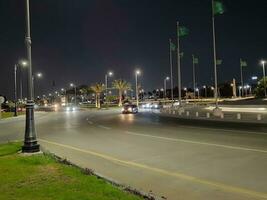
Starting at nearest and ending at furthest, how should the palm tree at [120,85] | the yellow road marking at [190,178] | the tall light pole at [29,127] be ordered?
the yellow road marking at [190,178], the tall light pole at [29,127], the palm tree at [120,85]

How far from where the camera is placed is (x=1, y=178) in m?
9.61

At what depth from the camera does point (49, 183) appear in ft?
29.3

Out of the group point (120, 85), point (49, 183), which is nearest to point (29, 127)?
point (49, 183)

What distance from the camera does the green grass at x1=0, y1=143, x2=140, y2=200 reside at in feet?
25.2

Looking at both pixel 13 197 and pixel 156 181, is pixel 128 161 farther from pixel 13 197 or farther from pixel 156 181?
pixel 13 197

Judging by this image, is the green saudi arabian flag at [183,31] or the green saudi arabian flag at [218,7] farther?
the green saudi arabian flag at [183,31]

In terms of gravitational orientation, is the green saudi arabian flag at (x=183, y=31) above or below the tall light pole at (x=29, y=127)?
above

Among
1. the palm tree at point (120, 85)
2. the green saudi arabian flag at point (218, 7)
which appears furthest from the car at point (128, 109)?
the palm tree at point (120, 85)

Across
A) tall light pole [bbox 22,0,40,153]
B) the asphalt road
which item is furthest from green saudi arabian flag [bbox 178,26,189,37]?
tall light pole [bbox 22,0,40,153]

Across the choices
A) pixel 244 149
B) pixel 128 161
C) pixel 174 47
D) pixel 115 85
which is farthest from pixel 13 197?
pixel 115 85

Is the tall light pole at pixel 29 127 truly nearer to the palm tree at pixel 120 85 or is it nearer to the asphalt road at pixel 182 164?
the asphalt road at pixel 182 164

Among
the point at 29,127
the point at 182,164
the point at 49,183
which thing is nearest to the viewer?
the point at 49,183

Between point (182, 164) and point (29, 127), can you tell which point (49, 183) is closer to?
point (182, 164)

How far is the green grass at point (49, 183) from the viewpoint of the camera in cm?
769
